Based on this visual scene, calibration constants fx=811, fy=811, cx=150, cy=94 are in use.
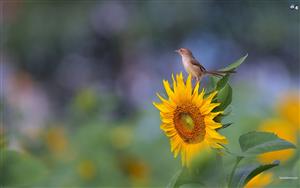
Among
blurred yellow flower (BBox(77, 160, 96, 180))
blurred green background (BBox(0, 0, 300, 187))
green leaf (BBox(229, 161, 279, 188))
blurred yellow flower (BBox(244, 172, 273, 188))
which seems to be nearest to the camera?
green leaf (BBox(229, 161, 279, 188))

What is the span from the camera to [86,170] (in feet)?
4.26

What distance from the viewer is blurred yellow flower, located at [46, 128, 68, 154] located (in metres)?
1.49

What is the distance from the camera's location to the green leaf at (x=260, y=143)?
1.72 ft

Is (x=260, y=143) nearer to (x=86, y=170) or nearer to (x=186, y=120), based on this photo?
(x=186, y=120)

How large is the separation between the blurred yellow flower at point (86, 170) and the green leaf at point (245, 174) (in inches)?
29.3

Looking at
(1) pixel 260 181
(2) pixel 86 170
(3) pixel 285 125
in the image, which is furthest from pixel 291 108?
(1) pixel 260 181

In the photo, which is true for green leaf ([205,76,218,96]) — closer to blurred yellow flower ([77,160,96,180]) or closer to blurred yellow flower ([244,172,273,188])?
blurred yellow flower ([244,172,273,188])

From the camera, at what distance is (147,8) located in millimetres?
2270

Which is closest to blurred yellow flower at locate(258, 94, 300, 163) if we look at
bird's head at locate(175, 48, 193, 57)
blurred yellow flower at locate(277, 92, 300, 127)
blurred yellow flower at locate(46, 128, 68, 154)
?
blurred yellow flower at locate(277, 92, 300, 127)

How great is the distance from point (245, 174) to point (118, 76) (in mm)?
1662

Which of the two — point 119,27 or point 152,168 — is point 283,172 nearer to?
point 152,168

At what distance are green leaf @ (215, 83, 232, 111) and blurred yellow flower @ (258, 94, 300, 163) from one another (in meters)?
0.23

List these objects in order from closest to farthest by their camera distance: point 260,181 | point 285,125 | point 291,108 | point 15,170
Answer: point 260,181 → point 15,170 → point 285,125 → point 291,108

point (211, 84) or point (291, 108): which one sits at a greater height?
point (291, 108)
